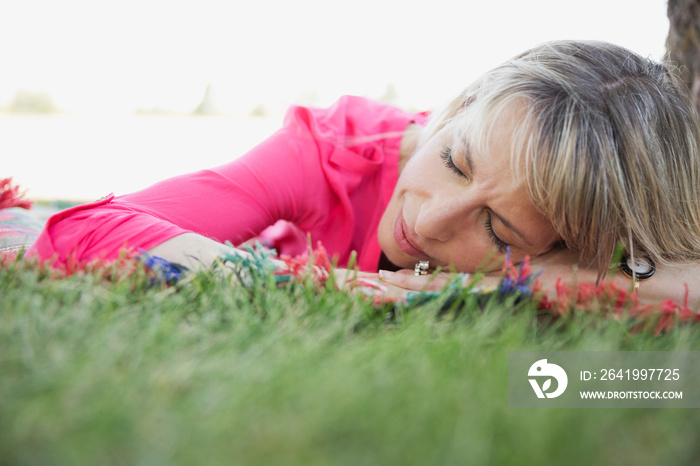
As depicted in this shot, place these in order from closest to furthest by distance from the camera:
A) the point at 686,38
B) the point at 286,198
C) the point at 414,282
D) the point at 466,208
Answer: the point at 414,282 < the point at 466,208 < the point at 286,198 < the point at 686,38

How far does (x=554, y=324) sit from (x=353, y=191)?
1.18 metres

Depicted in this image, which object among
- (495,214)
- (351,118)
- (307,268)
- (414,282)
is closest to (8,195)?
(351,118)

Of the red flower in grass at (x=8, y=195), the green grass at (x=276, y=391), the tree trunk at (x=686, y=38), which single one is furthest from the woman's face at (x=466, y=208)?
the red flower in grass at (x=8, y=195)

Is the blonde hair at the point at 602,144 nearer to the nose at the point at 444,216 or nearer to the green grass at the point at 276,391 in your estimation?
the nose at the point at 444,216

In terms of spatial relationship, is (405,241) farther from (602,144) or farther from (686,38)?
(686,38)

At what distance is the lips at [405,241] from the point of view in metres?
1.74

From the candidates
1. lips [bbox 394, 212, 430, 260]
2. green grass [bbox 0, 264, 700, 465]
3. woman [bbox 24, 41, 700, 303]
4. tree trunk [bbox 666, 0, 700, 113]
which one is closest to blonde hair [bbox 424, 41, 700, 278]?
woman [bbox 24, 41, 700, 303]

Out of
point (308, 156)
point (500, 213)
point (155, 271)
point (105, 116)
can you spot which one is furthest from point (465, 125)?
point (105, 116)

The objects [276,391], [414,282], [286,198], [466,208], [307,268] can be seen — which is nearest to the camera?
[276,391]

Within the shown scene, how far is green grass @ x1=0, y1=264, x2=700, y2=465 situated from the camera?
0.66 m

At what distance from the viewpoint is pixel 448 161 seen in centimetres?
167

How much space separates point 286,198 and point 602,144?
3.37 feet

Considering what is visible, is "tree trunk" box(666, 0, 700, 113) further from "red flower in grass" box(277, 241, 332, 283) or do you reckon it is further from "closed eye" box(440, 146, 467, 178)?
"red flower in grass" box(277, 241, 332, 283)

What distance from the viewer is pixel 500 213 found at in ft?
5.17
